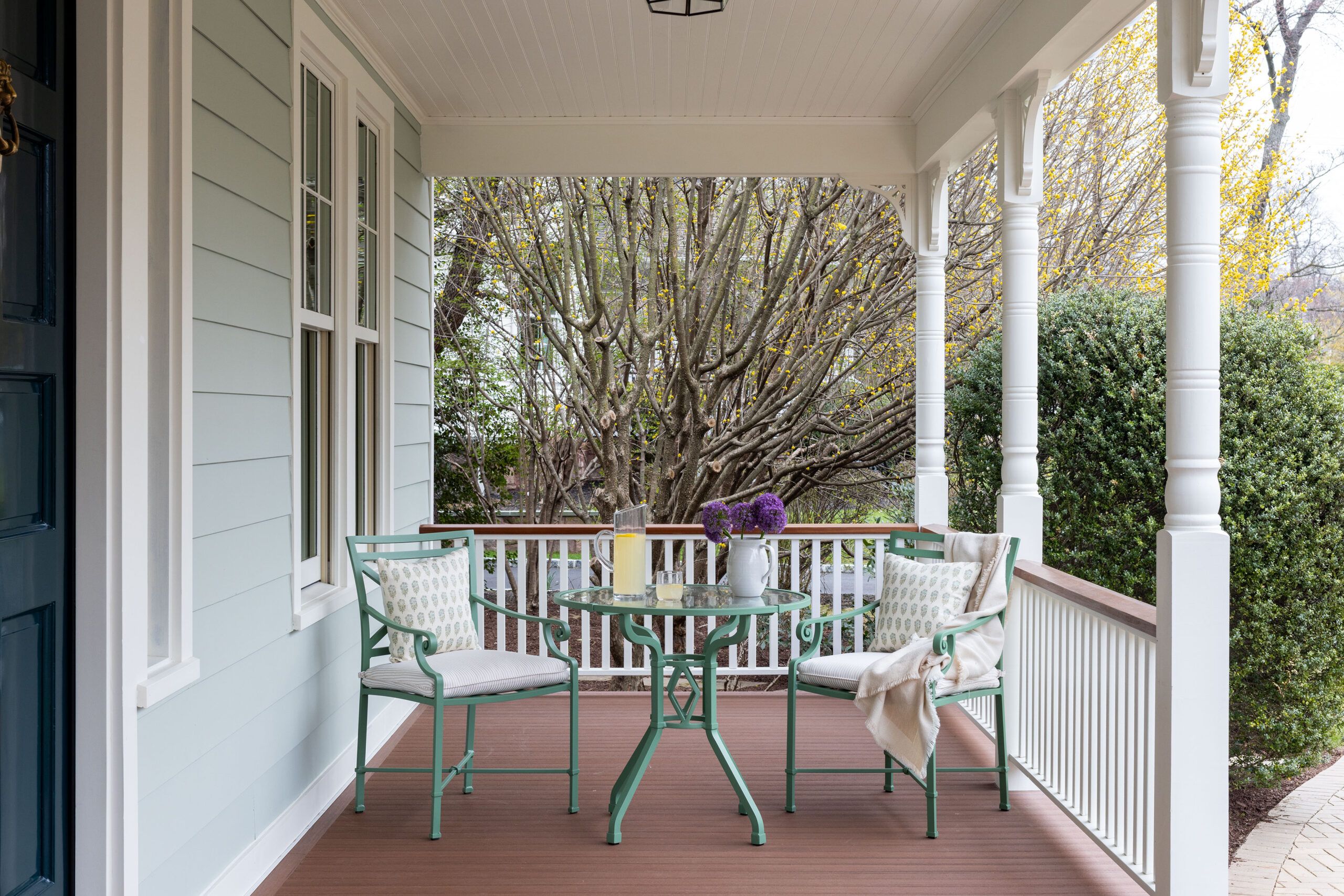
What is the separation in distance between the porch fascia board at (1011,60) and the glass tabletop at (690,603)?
79.8 inches

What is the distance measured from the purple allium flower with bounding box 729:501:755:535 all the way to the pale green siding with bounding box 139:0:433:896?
1.46 metres

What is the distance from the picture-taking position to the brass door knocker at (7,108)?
193 centimetres

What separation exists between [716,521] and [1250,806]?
4.76 m

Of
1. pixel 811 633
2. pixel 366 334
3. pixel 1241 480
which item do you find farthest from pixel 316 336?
pixel 1241 480

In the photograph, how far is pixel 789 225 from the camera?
834cm

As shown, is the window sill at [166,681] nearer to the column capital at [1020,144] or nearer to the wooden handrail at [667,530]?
the wooden handrail at [667,530]

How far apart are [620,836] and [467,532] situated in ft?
5.18

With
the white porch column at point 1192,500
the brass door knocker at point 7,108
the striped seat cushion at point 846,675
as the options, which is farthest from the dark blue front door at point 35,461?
the white porch column at point 1192,500

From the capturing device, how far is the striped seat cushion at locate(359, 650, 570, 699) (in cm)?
351

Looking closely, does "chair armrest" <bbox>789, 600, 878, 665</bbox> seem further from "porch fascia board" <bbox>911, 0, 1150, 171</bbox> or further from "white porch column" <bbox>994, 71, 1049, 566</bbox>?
"porch fascia board" <bbox>911, 0, 1150, 171</bbox>

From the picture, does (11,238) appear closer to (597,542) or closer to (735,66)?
(597,542)

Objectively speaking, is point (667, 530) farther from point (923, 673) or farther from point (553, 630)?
point (923, 673)

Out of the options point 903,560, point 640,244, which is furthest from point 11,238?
point 640,244

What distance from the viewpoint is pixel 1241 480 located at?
571 centimetres
